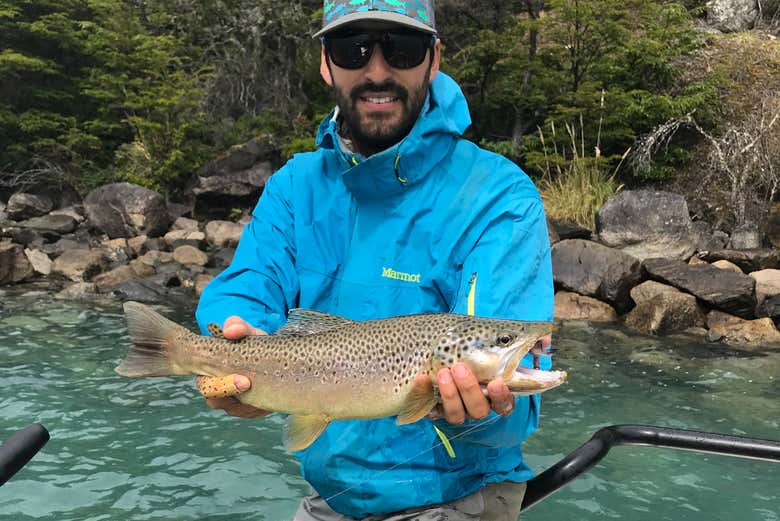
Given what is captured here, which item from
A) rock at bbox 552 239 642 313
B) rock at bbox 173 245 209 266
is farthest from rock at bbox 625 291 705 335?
rock at bbox 173 245 209 266

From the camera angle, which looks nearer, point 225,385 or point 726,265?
point 225,385

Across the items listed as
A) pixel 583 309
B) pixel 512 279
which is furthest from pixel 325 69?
pixel 583 309

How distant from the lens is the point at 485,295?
8.70ft

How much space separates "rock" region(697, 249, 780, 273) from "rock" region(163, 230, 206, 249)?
41.9ft

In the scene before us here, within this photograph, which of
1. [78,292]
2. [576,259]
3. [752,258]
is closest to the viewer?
[752,258]

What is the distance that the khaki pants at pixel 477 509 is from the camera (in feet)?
9.02

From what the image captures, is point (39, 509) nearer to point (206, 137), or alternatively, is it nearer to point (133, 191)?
point (133, 191)

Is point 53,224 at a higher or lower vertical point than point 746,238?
higher

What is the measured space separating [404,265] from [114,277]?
13.9 m

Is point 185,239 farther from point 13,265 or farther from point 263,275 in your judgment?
point 263,275

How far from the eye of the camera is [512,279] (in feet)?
8.71

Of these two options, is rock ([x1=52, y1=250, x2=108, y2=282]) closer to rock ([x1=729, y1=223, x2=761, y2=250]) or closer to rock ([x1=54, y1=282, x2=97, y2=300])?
rock ([x1=54, y1=282, x2=97, y2=300])

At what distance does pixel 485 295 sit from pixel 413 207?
1.74 ft

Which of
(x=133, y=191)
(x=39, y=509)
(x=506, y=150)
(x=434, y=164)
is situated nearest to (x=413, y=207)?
(x=434, y=164)
